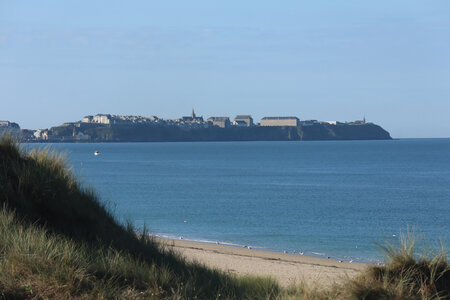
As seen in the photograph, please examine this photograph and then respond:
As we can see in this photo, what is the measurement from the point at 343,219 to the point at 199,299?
2580cm

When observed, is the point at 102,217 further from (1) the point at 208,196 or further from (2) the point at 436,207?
(1) the point at 208,196

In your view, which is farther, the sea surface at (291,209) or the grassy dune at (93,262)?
the sea surface at (291,209)

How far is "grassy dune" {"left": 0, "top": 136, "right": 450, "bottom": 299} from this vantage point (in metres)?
6.68

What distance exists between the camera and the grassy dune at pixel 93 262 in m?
6.68

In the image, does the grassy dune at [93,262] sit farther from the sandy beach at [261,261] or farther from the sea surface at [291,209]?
the sandy beach at [261,261]

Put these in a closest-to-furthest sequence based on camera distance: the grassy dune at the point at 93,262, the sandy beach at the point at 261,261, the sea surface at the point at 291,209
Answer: the grassy dune at the point at 93,262 < the sandy beach at the point at 261,261 < the sea surface at the point at 291,209

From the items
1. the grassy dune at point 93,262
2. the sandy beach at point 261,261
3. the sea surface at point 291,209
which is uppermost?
the grassy dune at point 93,262

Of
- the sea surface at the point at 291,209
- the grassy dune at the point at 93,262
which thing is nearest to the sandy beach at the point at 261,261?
the sea surface at the point at 291,209

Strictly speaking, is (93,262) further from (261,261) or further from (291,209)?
(291,209)

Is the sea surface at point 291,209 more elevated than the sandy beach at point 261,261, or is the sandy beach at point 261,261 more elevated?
the sandy beach at point 261,261

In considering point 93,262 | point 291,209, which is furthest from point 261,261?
point 291,209

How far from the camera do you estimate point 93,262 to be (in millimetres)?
7402

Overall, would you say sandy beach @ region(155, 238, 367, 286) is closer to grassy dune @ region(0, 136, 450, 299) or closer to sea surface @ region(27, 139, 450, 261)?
sea surface @ region(27, 139, 450, 261)

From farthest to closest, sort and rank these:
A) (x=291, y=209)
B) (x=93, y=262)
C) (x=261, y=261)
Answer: (x=291, y=209)
(x=261, y=261)
(x=93, y=262)
